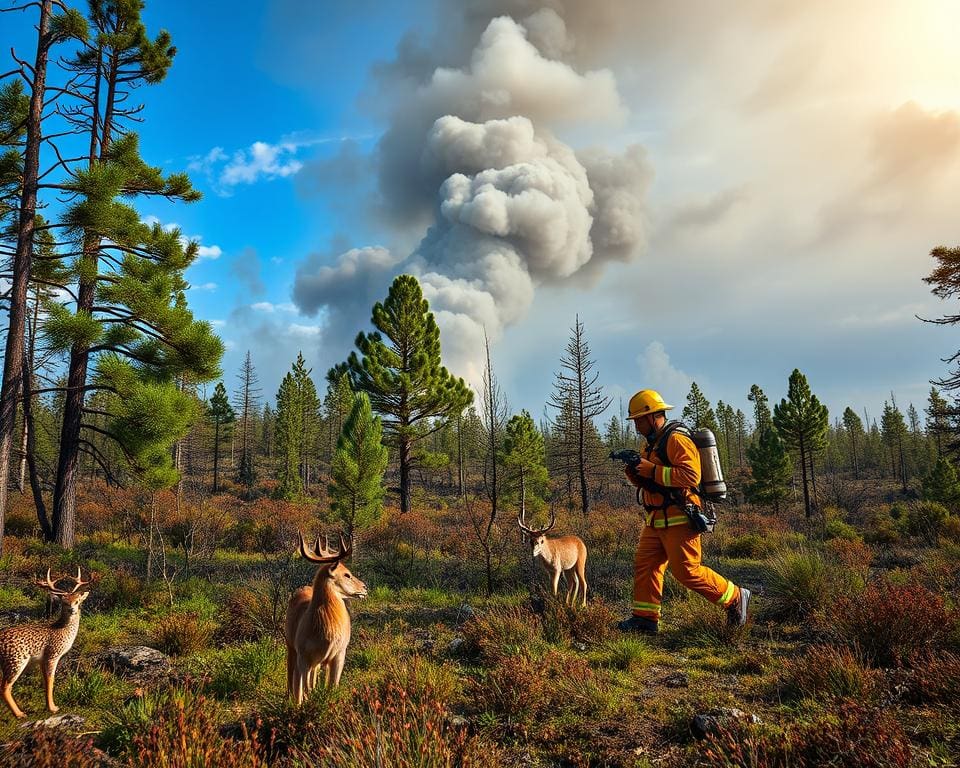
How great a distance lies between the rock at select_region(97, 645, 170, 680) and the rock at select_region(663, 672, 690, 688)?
5.03 metres

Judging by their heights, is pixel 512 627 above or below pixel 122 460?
below

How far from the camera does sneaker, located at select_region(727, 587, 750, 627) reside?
5.68 m

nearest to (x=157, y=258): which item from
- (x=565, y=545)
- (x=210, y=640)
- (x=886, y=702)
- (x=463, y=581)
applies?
(x=210, y=640)

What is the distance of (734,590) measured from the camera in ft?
18.6

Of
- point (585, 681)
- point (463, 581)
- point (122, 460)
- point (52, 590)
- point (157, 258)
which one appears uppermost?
point (157, 258)

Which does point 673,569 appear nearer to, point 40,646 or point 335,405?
point 40,646

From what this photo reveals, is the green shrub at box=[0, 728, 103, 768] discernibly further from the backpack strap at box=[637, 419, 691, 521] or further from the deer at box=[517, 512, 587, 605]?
the deer at box=[517, 512, 587, 605]

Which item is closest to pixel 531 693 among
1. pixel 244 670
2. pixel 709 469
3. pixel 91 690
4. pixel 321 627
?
pixel 321 627

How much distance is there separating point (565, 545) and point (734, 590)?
269 centimetres

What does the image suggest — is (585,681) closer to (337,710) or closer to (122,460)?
(337,710)

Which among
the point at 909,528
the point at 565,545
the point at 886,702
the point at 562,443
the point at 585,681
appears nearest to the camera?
the point at 886,702

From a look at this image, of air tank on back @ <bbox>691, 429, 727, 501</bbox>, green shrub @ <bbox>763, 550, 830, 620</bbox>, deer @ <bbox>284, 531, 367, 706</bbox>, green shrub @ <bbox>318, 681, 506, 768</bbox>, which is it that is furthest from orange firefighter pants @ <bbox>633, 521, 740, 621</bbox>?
deer @ <bbox>284, 531, 367, 706</bbox>

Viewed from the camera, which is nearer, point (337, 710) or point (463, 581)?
point (337, 710)

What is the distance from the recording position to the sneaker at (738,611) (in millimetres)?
5680
